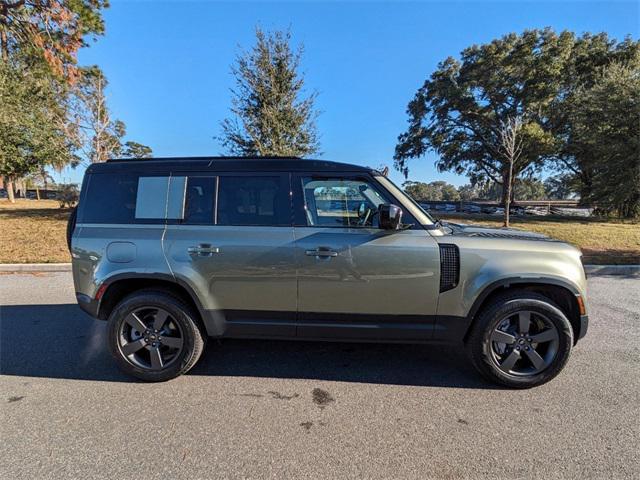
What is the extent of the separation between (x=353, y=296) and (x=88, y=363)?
9.02ft

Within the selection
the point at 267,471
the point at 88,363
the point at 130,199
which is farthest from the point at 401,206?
the point at 88,363

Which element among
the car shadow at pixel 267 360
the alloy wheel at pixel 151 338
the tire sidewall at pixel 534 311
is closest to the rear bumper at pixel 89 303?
the alloy wheel at pixel 151 338

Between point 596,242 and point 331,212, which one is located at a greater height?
point 331,212

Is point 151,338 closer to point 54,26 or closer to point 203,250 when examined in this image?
point 203,250

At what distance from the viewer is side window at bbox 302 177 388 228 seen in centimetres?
312

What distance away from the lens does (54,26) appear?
1434 cm

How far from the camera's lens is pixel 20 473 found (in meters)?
2.12

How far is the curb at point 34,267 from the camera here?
7.47 m

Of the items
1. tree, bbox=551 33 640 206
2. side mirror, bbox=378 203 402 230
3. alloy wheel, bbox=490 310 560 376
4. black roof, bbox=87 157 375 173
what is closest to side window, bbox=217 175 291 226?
black roof, bbox=87 157 375 173

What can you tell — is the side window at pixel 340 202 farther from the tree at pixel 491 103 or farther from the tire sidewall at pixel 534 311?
the tree at pixel 491 103

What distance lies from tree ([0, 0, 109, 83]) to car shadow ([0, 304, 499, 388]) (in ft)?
49.2

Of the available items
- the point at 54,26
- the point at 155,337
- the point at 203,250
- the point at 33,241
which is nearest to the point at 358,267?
the point at 203,250

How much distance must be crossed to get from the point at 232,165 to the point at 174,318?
58.9 inches

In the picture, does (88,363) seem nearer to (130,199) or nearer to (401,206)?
(130,199)
